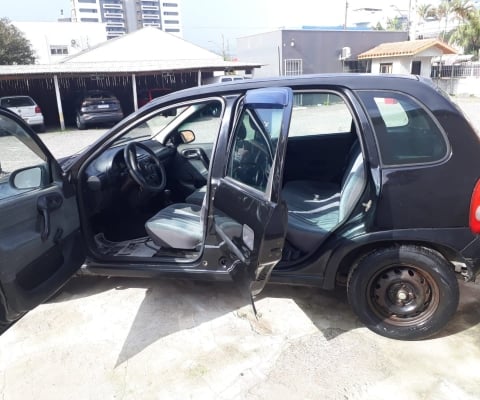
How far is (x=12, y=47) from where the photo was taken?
1484 inches

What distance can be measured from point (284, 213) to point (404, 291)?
3.54ft

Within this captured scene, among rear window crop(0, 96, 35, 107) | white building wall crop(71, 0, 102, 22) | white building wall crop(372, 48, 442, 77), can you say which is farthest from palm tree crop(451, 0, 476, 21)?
white building wall crop(71, 0, 102, 22)

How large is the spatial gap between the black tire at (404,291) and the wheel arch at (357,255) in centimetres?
3

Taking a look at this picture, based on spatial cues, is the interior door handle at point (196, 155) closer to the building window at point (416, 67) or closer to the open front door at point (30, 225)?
the open front door at point (30, 225)

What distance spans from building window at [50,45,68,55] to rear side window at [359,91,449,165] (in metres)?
59.5

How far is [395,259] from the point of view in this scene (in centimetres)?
252

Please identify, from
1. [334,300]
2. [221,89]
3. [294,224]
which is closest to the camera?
[221,89]

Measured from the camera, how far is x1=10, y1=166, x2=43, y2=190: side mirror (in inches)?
92.6

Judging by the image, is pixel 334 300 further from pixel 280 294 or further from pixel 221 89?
pixel 221 89

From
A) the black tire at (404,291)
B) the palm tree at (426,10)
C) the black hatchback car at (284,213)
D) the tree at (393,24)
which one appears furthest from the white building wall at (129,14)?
the black tire at (404,291)

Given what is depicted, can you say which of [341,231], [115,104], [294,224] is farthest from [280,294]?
[115,104]

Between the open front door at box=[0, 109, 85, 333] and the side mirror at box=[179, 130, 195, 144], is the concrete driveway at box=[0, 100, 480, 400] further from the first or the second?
the side mirror at box=[179, 130, 195, 144]

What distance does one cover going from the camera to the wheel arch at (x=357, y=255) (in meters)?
2.51

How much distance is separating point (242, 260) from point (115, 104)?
1612 cm
